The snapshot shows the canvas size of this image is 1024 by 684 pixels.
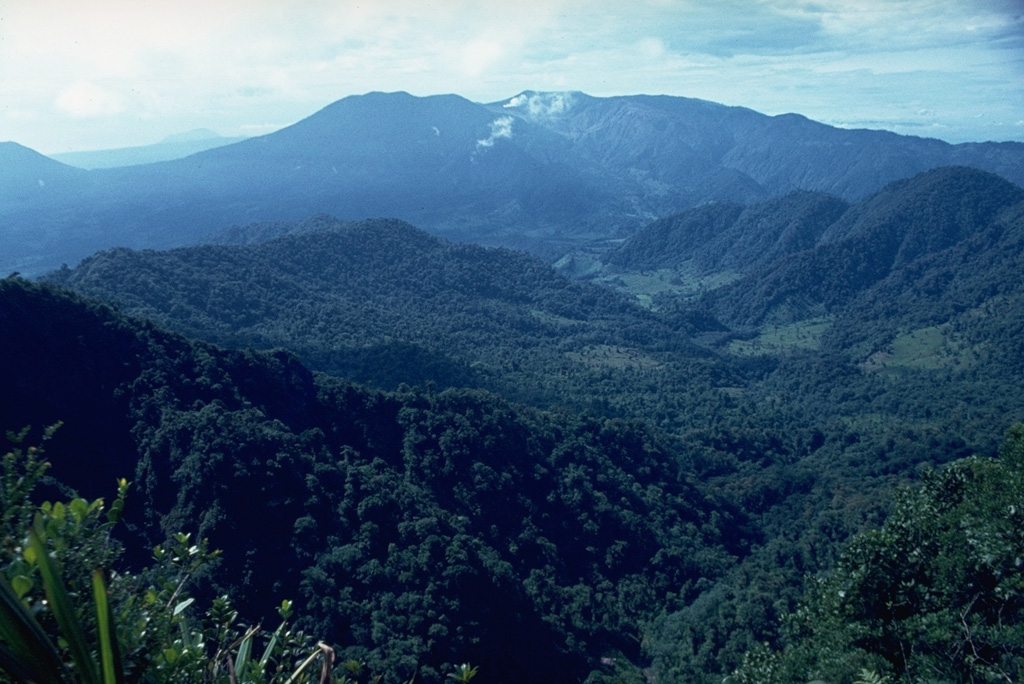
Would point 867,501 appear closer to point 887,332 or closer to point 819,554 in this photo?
point 819,554

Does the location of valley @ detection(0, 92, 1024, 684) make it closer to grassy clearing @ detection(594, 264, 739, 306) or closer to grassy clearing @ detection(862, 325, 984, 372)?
grassy clearing @ detection(862, 325, 984, 372)

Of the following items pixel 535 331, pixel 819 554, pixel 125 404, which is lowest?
pixel 819 554

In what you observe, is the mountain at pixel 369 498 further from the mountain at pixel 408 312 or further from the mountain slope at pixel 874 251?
the mountain slope at pixel 874 251

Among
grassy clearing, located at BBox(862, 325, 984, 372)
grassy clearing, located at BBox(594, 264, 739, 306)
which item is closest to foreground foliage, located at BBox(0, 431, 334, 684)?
grassy clearing, located at BBox(862, 325, 984, 372)

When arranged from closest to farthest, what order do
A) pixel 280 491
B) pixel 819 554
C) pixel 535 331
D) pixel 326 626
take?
1. pixel 326 626
2. pixel 280 491
3. pixel 819 554
4. pixel 535 331

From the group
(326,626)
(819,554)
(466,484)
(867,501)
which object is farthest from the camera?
(867,501)

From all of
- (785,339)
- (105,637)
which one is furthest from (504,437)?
(785,339)

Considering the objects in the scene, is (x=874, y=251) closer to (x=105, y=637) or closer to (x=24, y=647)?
(x=105, y=637)

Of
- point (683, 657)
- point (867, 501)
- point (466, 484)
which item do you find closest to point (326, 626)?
point (466, 484)
